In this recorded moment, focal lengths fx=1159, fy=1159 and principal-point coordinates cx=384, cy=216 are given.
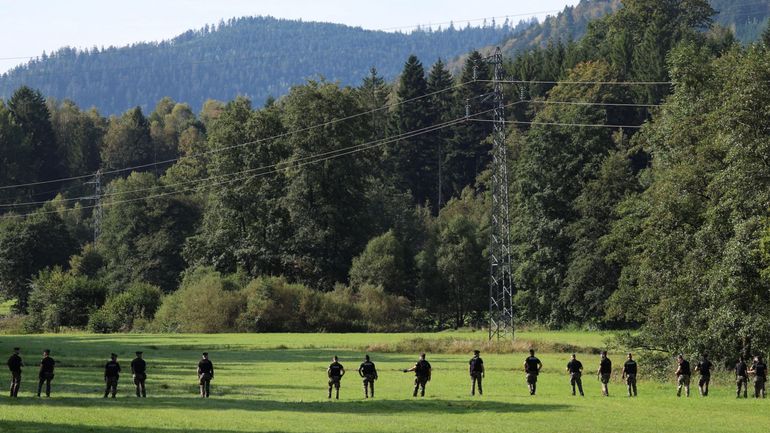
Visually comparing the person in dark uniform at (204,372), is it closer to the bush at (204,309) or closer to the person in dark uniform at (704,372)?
the person in dark uniform at (704,372)

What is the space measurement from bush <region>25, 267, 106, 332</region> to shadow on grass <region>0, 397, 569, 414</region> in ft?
253

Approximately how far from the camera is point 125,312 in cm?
11800

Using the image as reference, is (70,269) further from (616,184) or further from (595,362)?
(595,362)

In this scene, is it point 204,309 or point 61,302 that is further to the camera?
point 61,302

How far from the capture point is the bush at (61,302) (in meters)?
118

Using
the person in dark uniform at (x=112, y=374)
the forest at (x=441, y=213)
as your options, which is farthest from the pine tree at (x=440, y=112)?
the person in dark uniform at (x=112, y=374)

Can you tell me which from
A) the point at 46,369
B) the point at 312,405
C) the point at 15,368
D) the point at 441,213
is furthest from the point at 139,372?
the point at 441,213

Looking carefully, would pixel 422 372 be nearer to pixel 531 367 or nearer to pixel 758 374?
pixel 531 367

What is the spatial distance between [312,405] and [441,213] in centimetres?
10689

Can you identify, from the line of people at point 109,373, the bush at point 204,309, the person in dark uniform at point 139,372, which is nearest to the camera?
the line of people at point 109,373

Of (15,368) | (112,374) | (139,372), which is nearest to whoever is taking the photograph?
(15,368)

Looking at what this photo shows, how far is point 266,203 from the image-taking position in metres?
129

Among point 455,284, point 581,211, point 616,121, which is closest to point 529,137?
point 581,211

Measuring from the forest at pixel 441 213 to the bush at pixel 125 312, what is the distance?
219 mm
